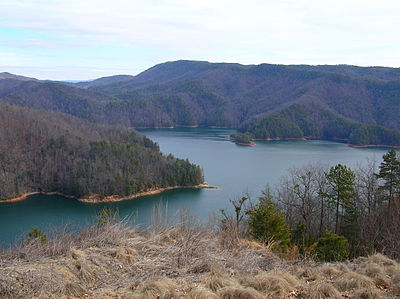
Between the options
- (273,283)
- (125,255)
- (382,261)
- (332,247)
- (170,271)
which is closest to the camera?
(273,283)

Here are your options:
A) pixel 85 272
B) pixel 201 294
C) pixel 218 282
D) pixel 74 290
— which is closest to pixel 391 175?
pixel 218 282

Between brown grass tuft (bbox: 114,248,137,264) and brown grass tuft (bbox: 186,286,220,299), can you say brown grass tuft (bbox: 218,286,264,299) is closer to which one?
brown grass tuft (bbox: 186,286,220,299)

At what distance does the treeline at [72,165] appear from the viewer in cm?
3878

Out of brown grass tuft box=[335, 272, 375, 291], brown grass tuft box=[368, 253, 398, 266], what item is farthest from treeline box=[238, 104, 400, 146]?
brown grass tuft box=[335, 272, 375, 291]

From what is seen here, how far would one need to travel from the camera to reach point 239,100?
150875 mm

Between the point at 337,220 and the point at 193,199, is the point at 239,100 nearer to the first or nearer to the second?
the point at 193,199

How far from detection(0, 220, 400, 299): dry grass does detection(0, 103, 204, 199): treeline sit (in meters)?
32.2

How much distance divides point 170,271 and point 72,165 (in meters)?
40.9

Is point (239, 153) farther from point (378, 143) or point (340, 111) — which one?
point (340, 111)

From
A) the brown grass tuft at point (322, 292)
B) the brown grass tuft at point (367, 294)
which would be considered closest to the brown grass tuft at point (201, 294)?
the brown grass tuft at point (322, 292)

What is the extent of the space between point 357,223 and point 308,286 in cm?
1188

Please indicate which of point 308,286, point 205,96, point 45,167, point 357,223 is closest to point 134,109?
point 205,96

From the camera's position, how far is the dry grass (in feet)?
14.9

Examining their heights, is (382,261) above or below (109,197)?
above
